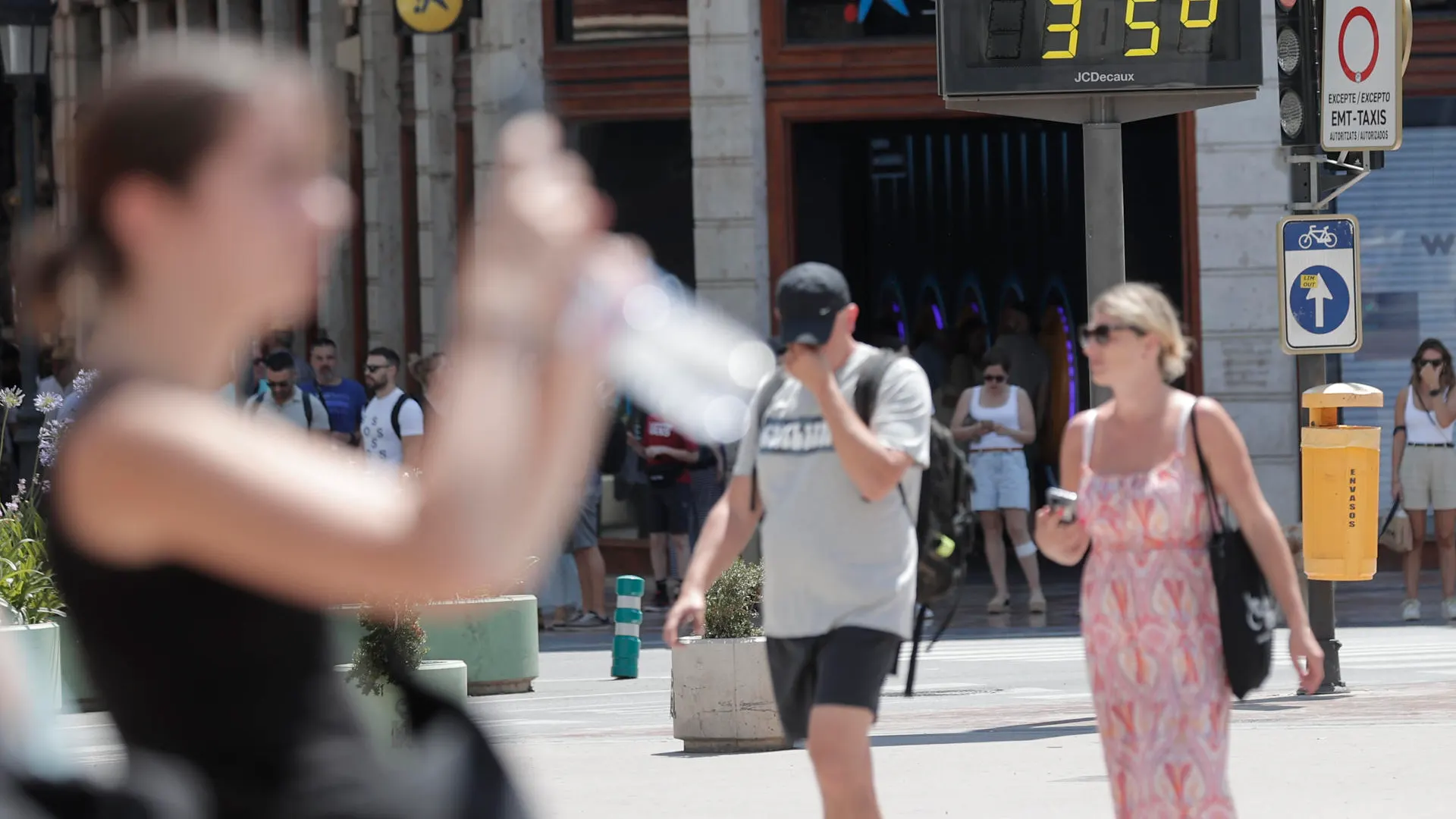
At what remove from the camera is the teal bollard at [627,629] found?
44.8ft

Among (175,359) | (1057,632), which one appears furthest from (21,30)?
(175,359)

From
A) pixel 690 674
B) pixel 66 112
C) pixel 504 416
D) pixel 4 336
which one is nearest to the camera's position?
pixel 504 416

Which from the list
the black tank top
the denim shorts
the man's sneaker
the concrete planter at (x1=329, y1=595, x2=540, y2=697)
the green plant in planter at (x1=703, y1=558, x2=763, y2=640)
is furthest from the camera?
the man's sneaker

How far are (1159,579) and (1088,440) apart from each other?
0.51 metres

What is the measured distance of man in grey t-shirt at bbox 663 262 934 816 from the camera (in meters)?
6.26

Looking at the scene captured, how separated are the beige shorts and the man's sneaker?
595 centimetres

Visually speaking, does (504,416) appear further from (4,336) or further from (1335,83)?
(4,336)

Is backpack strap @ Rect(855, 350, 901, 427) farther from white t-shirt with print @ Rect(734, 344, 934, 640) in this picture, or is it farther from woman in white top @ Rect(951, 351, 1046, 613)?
woman in white top @ Rect(951, 351, 1046, 613)

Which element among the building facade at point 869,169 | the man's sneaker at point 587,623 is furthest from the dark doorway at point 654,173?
the man's sneaker at point 587,623

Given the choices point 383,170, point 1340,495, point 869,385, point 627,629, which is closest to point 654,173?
point 383,170

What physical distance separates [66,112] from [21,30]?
1583 centimetres

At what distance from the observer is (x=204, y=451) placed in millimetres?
2215

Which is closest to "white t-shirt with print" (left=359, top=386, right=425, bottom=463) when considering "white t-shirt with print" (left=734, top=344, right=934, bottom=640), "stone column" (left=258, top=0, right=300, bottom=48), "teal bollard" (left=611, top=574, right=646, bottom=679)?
"teal bollard" (left=611, top=574, right=646, bottom=679)

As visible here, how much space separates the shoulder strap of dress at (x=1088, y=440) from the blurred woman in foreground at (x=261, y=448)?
400cm
